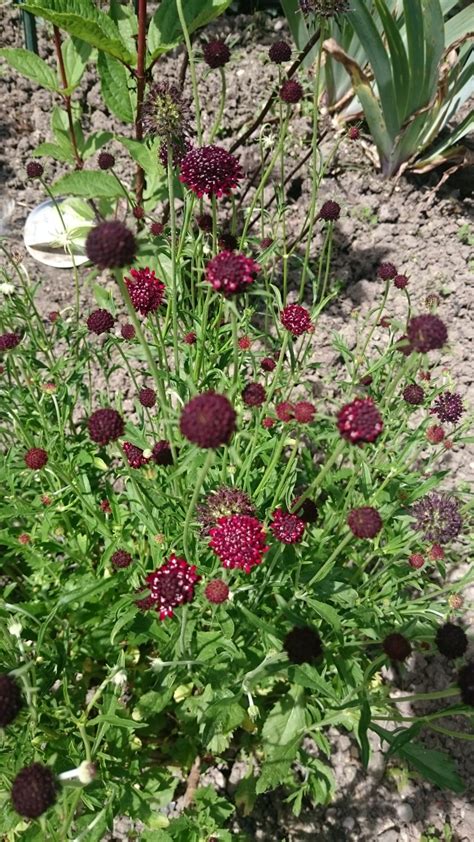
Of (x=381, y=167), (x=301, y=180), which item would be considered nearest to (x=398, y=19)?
(x=381, y=167)

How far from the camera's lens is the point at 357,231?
391cm

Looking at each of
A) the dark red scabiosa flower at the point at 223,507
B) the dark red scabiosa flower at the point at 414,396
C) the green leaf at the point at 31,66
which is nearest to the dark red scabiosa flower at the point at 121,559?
the dark red scabiosa flower at the point at 223,507

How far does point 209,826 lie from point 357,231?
11.0 feet

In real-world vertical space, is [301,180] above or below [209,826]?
above

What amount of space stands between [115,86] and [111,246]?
1.99m

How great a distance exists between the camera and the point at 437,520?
2027mm

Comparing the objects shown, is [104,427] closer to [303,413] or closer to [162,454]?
[162,454]

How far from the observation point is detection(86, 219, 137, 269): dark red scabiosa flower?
1326 millimetres

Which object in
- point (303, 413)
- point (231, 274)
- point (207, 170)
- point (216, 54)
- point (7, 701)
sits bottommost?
point (7, 701)

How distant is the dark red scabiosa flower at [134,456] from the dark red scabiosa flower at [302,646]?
81 cm

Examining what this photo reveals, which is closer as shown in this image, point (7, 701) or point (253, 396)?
point (7, 701)

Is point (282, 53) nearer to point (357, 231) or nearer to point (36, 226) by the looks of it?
point (357, 231)

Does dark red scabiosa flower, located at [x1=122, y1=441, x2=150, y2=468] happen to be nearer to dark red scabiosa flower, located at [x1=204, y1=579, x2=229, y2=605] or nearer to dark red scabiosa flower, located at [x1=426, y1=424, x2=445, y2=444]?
dark red scabiosa flower, located at [x1=204, y1=579, x2=229, y2=605]

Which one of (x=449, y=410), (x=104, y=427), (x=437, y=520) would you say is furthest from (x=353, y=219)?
(x=104, y=427)
